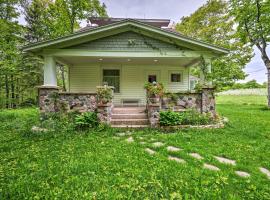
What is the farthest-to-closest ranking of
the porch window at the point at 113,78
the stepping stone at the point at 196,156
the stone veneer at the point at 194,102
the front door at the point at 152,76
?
the front door at the point at 152,76, the porch window at the point at 113,78, the stone veneer at the point at 194,102, the stepping stone at the point at 196,156

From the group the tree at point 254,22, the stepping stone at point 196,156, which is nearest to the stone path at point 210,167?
the stepping stone at point 196,156

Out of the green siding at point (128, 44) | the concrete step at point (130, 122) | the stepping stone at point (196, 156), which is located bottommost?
the stepping stone at point (196, 156)

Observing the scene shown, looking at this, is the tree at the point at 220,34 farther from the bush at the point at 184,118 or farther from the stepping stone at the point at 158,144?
the stepping stone at the point at 158,144

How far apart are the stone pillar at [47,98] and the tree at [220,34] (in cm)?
898

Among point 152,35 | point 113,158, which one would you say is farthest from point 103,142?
point 152,35

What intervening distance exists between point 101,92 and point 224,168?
4.63 meters

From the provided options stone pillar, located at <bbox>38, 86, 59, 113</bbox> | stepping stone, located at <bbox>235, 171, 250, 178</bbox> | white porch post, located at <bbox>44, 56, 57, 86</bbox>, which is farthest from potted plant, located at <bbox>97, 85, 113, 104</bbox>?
stepping stone, located at <bbox>235, 171, 250, 178</bbox>

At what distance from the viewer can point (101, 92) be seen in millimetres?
6648

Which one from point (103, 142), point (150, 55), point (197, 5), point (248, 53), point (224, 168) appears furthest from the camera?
point (197, 5)

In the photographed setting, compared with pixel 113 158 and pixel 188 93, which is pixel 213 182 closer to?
pixel 113 158

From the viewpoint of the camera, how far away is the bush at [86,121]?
6.32 metres

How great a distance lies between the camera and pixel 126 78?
10742mm

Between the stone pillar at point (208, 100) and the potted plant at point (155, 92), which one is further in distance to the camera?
the stone pillar at point (208, 100)

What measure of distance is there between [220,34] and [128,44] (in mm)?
14495
